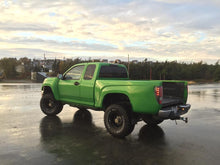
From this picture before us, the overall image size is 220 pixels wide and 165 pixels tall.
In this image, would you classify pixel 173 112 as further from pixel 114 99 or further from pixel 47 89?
pixel 47 89

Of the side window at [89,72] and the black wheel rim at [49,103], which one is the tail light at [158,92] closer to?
the side window at [89,72]

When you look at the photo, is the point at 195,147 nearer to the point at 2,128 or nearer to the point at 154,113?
the point at 154,113

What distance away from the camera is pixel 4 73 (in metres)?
74.3

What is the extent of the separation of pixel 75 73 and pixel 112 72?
4.11 ft

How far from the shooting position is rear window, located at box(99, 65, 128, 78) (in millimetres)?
6215

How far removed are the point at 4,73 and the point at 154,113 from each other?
80150mm

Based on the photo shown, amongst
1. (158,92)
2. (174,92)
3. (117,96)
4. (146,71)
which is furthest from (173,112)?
(146,71)

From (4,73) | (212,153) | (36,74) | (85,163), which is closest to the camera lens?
(85,163)

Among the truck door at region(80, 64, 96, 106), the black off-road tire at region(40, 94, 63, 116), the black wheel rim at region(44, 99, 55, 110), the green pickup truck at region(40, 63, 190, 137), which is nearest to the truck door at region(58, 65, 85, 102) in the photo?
→ the green pickup truck at region(40, 63, 190, 137)

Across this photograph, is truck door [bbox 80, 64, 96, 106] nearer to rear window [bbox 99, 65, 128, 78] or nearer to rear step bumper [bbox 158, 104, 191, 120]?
rear window [bbox 99, 65, 128, 78]

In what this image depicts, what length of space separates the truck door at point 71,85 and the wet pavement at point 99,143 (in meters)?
0.81

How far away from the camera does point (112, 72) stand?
657 cm

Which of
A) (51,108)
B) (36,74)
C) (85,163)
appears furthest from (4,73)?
(85,163)

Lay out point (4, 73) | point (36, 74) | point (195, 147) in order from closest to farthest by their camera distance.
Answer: point (195, 147) → point (36, 74) → point (4, 73)
